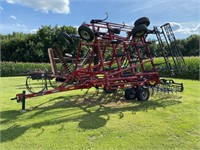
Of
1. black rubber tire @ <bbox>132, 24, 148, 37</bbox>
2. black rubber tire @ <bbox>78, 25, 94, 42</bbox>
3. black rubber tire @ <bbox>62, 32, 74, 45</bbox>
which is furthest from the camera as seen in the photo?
black rubber tire @ <bbox>62, 32, 74, 45</bbox>

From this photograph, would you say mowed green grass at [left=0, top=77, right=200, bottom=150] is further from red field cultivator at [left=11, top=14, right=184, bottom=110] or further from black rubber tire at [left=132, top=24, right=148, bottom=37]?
black rubber tire at [left=132, top=24, right=148, bottom=37]

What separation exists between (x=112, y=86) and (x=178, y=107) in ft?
6.88

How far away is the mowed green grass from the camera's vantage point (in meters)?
3.90

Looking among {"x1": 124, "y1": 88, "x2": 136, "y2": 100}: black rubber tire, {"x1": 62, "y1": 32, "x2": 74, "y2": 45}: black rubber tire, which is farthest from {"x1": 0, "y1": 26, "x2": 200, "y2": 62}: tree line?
{"x1": 124, "y1": 88, "x2": 136, "y2": 100}: black rubber tire

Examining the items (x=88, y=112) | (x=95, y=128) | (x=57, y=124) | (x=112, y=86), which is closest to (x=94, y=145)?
(x=95, y=128)

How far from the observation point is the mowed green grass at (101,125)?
3.90 m

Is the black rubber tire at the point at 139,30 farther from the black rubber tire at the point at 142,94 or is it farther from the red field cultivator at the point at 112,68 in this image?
the black rubber tire at the point at 142,94

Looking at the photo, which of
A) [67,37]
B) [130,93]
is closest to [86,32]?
[67,37]

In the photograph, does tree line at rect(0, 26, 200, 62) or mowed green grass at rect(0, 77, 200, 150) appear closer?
mowed green grass at rect(0, 77, 200, 150)

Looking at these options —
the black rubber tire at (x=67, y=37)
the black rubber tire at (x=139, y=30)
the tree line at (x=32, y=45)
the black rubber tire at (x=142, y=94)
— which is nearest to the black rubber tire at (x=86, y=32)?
the black rubber tire at (x=67, y=37)

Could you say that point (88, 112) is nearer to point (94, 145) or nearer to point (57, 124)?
point (57, 124)

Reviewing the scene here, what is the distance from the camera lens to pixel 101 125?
4797 mm

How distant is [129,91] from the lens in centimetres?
737

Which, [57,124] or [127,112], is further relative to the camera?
[127,112]
